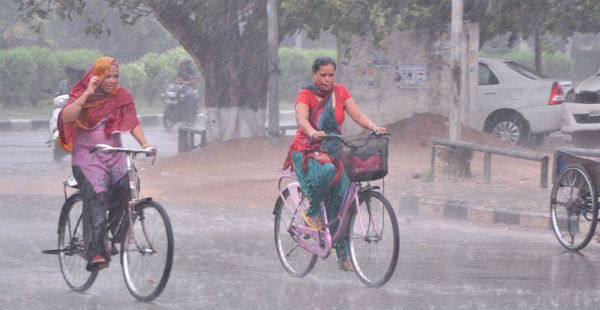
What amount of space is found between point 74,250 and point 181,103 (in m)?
17.6

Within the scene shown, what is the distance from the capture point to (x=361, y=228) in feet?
22.3

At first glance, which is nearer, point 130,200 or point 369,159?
point 130,200

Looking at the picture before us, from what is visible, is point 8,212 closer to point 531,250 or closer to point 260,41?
point 531,250

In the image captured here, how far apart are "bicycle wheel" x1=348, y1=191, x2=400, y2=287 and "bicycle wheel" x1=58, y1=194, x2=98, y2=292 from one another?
1.67 meters

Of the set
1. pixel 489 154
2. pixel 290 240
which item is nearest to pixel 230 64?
pixel 489 154

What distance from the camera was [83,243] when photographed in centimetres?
680

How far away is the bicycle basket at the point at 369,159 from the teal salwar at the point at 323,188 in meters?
0.27

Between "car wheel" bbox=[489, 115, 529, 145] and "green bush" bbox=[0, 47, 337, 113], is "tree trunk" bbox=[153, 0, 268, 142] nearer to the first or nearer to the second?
"car wheel" bbox=[489, 115, 529, 145]

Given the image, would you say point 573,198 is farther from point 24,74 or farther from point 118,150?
point 24,74

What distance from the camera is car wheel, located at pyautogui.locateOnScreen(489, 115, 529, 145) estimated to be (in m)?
17.8

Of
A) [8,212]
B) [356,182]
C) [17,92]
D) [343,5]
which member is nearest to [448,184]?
[343,5]

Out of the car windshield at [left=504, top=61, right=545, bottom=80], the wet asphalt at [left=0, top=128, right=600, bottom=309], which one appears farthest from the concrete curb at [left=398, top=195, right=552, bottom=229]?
the car windshield at [left=504, top=61, right=545, bottom=80]

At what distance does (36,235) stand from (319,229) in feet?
11.0

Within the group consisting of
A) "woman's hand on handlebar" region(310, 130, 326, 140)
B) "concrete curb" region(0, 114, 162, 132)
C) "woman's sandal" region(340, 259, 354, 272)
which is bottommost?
"concrete curb" region(0, 114, 162, 132)
